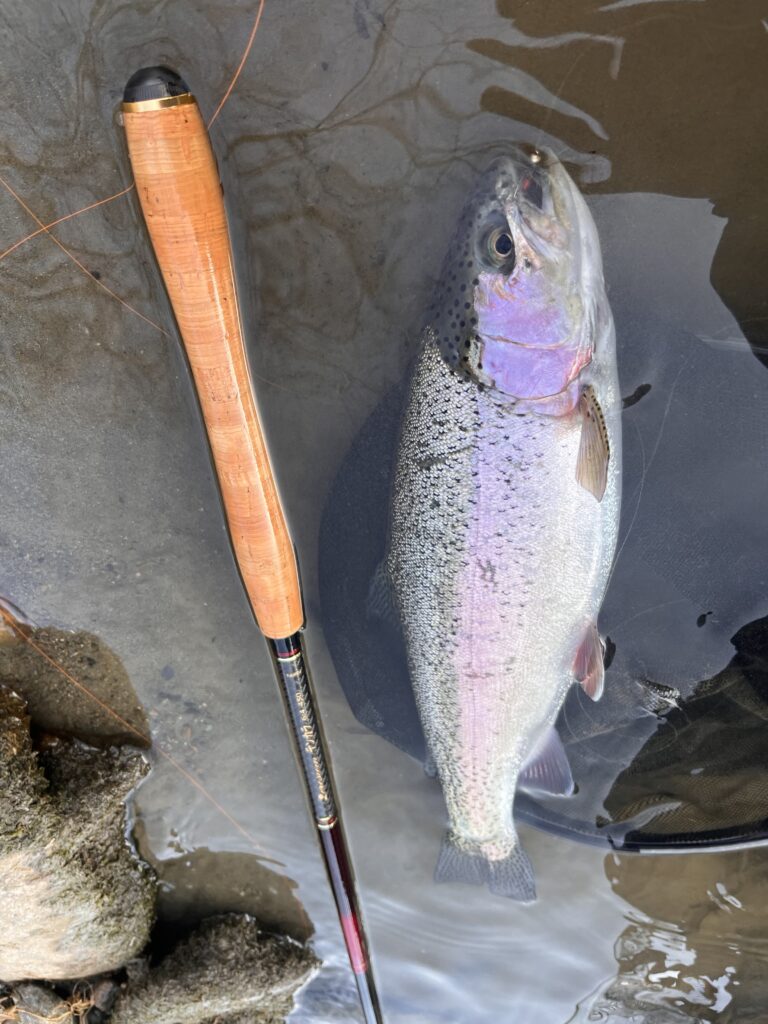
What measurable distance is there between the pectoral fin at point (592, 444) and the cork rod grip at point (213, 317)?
0.76 meters

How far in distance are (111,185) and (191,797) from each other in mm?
1850

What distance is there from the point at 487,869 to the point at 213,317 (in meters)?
1.73

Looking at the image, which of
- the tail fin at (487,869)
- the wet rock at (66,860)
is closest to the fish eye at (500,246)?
the tail fin at (487,869)

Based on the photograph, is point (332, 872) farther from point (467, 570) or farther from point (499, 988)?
point (467, 570)

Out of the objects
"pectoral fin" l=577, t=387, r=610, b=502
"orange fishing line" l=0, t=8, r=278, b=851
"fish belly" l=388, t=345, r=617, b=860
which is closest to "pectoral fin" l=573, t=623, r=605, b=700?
"fish belly" l=388, t=345, r=617, b=860

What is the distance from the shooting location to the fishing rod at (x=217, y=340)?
4.74ft

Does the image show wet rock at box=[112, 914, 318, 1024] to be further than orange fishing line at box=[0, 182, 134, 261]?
Yes

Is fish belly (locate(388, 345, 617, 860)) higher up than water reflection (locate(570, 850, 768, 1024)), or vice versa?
fish belly (locate(388, 345, 617, 860))

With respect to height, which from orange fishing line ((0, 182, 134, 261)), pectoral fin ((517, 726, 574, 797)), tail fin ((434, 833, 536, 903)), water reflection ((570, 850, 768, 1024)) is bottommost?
water reflection ((570, 850, 768, 1024))

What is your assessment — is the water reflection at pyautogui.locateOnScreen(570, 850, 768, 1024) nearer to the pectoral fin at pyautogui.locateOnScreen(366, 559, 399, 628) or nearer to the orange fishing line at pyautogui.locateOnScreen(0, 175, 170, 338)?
the pectoral fin at pyautogui.locateOnScreen(366, 559, 399, 628)

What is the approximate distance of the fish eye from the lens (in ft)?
5.02

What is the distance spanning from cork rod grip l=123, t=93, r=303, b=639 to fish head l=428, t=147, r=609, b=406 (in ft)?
1.74

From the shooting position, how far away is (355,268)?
6.16 ft

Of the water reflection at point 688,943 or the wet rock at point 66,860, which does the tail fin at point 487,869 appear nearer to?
the water reflection at point 688,943
